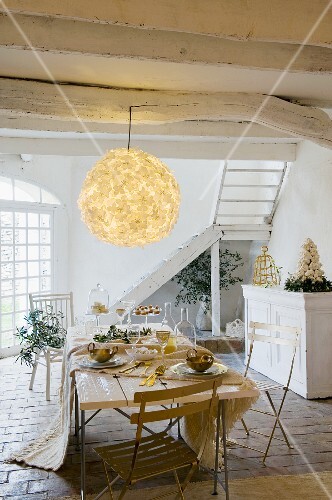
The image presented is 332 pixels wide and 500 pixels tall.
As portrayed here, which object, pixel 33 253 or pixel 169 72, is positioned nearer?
pixel 169 72

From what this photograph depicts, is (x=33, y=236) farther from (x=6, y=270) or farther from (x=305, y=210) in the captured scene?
(x=305, y=210)

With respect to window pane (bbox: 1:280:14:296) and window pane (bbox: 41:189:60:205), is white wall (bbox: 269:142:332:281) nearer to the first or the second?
window pane (bbox: 41:189:60:205)

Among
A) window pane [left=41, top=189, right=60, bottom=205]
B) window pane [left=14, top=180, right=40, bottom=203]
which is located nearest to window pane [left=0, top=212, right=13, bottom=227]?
window pane [left=14, top=180, right=40, bottom=203]

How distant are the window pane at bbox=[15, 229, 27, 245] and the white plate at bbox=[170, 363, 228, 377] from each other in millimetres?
4590

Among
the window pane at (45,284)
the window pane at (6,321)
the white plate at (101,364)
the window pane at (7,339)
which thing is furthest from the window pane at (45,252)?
the white plate at (101,364)

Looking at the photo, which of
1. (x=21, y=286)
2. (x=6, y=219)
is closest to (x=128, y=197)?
(x=6, y=219)

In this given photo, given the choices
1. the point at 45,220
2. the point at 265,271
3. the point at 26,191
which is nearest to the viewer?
the point at 265,271

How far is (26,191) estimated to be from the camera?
7.42m

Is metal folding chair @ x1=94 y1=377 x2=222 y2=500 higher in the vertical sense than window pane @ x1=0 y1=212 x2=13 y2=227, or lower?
lower

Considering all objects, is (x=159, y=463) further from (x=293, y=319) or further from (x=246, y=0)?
(x=293, y=319)

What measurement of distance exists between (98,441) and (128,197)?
1.95 meters

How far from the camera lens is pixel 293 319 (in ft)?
17.6

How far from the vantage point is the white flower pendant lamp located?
3.54m

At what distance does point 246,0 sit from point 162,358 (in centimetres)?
227
